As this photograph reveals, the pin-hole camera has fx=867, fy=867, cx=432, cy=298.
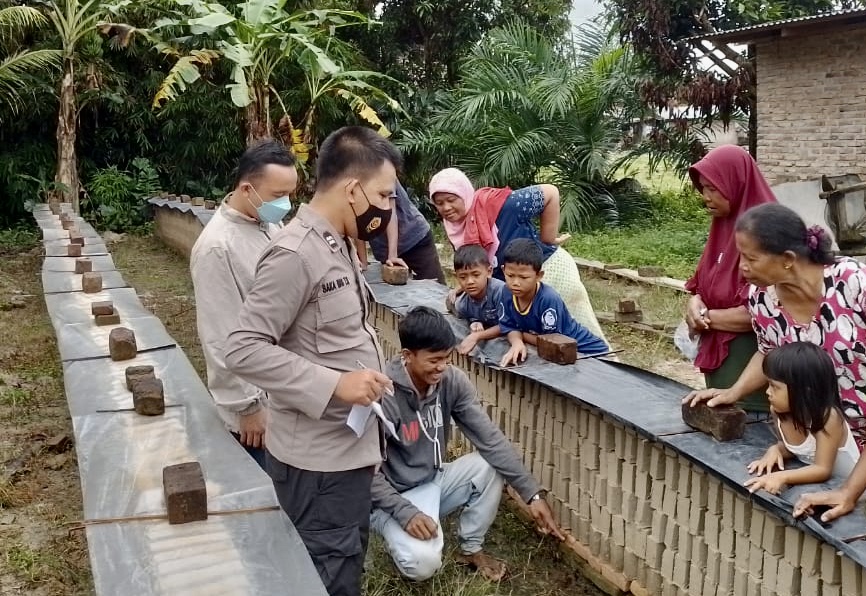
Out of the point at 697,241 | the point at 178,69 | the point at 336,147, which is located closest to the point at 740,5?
the point at 697,241

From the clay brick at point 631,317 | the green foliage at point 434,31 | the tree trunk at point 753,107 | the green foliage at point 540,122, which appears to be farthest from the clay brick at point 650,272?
the green foliage at point 434,31

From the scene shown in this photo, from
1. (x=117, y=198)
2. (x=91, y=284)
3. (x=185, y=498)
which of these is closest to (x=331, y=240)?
(x=185, y=498)

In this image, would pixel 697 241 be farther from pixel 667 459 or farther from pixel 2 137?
pixel 2 137

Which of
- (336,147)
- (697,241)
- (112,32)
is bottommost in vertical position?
(697,241)

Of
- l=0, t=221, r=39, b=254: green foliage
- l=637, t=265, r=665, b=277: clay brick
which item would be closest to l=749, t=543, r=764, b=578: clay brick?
l=637, t=265, r=665, b=277: clay brick

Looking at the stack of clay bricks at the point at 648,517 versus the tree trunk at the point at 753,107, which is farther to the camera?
the tree trunk at the point at 753,107

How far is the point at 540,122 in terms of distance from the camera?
1352 centimetres

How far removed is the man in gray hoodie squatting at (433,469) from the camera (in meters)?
2.91

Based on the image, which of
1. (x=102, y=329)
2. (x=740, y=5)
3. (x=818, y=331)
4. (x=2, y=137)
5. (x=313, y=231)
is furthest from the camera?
(x=2, y=137)

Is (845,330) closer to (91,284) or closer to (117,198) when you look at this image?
(91,284)

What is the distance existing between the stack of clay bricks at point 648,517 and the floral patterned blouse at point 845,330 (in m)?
0.37

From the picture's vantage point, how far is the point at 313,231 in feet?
7.04

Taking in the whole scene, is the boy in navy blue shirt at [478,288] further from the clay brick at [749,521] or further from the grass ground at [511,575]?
the clay brick at [749,521]

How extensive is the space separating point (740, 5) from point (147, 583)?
12394 millimetres
